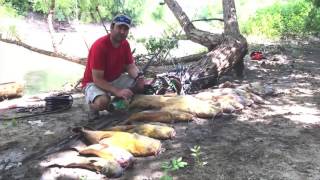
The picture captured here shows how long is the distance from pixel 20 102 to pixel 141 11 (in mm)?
18739

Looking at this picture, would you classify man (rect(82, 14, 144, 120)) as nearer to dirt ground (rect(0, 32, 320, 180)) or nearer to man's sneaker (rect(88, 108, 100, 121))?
man's sneaker (rect(88, 108, 100, 121))

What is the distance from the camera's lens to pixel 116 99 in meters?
5.21

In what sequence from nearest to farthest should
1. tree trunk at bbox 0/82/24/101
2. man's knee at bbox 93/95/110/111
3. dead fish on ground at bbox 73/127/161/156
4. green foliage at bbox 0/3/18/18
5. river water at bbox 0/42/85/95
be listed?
1. dead fish on ground at bbox 73/127/161/156
2. man's knee at bbox 93/95/110/111
3. tree trunk at bbox 0/82/24/101
4. river water at bbox 0/42/85/95
5. green foliage at bbox 0/3/18/18

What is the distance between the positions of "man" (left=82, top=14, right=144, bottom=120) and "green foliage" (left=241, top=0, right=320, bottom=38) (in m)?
10.1

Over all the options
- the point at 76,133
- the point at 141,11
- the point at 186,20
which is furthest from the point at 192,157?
the point at 141,11

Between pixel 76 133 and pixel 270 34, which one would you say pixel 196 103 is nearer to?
pixel 76 133

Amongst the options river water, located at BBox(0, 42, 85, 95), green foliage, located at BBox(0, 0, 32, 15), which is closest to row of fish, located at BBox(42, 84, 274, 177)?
river water, located at BBox(0, 42, 85, 95)

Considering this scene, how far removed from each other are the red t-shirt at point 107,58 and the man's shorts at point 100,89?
63mm

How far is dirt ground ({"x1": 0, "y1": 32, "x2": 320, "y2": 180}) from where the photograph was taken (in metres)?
3.69

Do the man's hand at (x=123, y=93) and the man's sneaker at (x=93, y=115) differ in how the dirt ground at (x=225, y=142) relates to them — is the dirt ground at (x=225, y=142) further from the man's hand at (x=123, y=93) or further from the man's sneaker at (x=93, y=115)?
the man's hand at (x=123, y=93)

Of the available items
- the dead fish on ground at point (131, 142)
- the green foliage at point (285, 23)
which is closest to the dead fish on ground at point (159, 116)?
the dead fish on ground at point (131, 142)

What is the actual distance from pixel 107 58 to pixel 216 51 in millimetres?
2969

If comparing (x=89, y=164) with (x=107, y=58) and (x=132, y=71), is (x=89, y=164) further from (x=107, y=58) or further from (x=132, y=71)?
(x=132, y=71)

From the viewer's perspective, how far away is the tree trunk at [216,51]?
7008 mm
